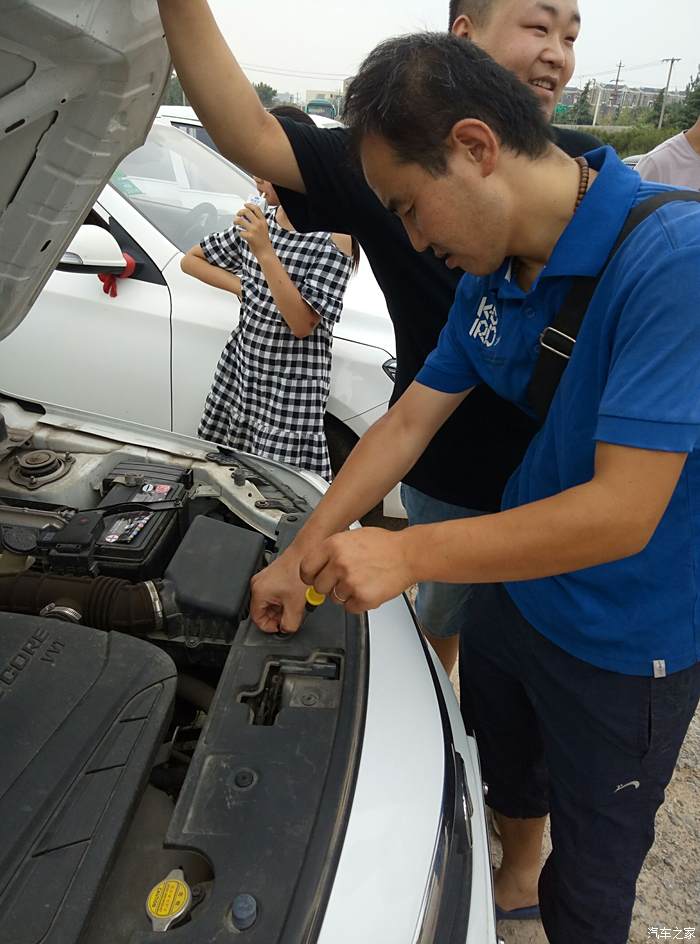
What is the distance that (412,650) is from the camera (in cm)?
143

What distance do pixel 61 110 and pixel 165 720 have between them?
103cm

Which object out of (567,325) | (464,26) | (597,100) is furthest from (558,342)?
(597,100)

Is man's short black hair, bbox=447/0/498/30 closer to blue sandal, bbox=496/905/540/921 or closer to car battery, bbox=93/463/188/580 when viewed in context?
car battery, bbox=93/463/188/580

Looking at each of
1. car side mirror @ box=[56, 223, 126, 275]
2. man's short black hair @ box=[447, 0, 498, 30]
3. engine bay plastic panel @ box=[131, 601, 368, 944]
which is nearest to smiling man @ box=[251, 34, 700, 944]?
engine bay plastic panel @ box=[131, 601, 368, 944]

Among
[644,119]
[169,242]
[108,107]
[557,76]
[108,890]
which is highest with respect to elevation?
[644,119]

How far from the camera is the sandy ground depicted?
5.92 feet

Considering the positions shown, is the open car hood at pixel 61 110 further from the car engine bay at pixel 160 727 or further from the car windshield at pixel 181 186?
the car windshield at pixel 181 186

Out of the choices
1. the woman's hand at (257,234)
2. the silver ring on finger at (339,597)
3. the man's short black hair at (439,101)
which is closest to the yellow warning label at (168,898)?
the silver ring on finger at (339,597)

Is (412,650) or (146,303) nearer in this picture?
(412,650)

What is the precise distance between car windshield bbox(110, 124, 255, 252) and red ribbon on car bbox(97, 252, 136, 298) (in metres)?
0.22

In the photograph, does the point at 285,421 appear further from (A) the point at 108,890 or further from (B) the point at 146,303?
(A) the point at 108,890

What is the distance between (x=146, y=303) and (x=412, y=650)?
1971mm

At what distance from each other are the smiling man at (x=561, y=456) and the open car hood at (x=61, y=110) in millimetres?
400

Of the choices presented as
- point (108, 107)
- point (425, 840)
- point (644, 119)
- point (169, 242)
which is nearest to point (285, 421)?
point (169, 242)
